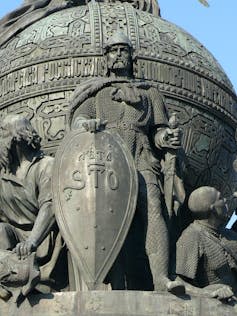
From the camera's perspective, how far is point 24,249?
16.0m

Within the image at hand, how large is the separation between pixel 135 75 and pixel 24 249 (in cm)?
284

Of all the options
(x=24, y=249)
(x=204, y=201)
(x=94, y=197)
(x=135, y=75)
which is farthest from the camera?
(x=135, y=75)

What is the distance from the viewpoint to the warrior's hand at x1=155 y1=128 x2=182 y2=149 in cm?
1703

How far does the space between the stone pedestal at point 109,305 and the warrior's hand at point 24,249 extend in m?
0.47

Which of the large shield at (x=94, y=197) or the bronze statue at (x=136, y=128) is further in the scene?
the bronze statue at (x=136, y=128)

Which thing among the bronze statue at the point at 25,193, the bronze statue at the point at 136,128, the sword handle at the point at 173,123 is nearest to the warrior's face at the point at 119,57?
the bronze statue at the point at 136,128

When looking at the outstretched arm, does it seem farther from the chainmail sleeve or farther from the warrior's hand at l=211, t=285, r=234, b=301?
the warrior's hand at l=211, t=285, r=234, b=301

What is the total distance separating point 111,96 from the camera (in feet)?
56.6

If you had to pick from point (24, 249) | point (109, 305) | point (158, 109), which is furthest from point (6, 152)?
point (109, 305)

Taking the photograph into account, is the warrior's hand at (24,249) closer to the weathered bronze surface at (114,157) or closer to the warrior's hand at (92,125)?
the weathered bronze surface at (114,157)

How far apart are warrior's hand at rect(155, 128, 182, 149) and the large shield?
673 mm

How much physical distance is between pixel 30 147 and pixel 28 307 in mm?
2106

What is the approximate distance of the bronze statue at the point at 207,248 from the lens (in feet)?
54.3

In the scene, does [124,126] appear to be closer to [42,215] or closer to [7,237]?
[42,215]
